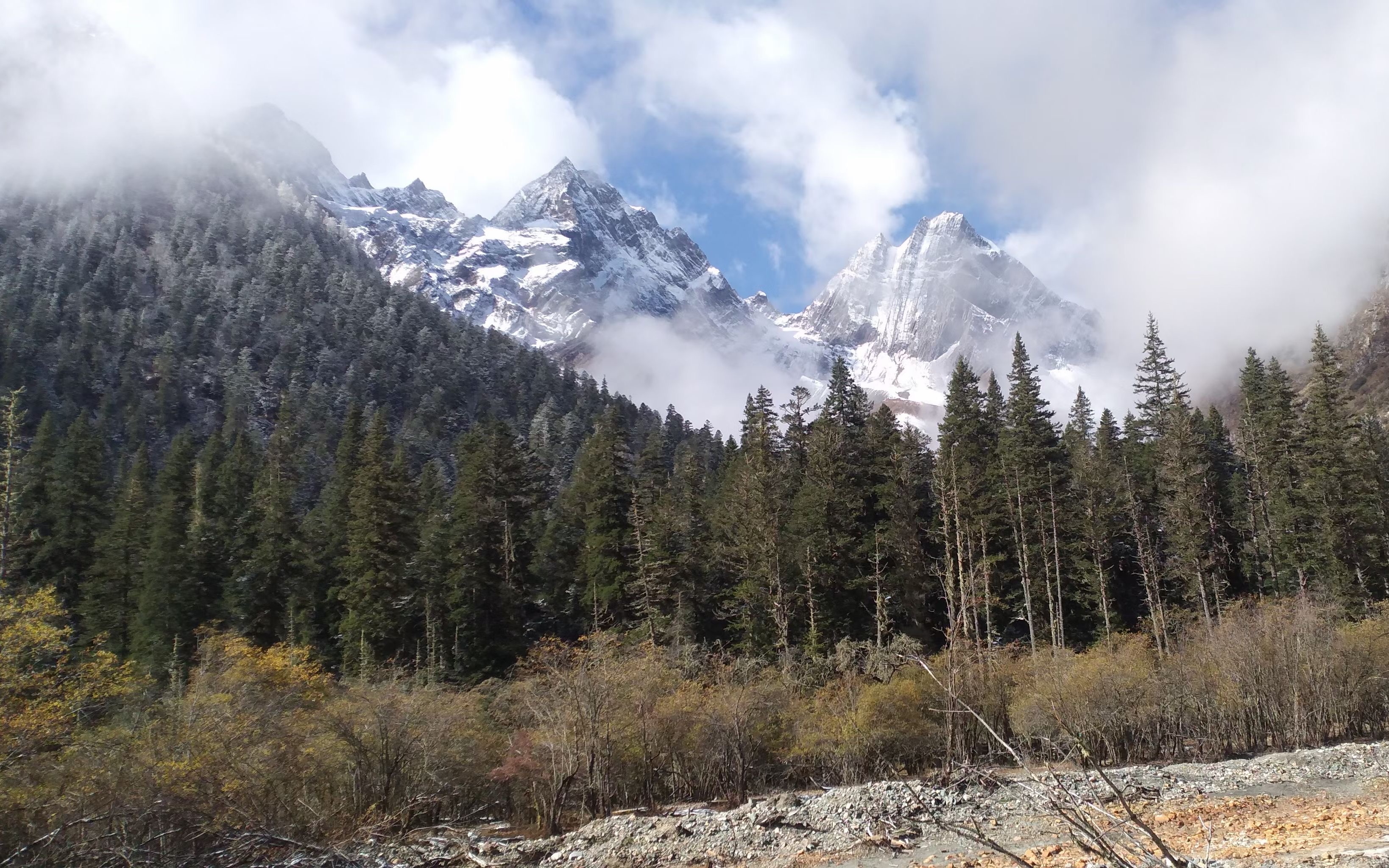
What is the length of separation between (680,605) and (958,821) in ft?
90.9

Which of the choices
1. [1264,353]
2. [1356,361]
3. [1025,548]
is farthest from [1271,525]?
[1264,353]

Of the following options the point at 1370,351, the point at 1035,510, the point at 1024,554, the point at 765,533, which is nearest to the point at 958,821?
the point at 765,533

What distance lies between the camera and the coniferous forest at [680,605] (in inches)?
1008

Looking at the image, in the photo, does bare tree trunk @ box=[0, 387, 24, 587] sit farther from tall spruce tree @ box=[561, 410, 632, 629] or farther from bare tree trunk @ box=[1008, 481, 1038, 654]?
bare tree trunk @ box=[1008, 481, 1038, 654]

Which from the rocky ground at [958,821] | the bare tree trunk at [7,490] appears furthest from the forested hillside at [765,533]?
the rocky ground at [958,821]

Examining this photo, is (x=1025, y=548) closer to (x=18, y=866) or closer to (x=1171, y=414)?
(x=1171, y=414)

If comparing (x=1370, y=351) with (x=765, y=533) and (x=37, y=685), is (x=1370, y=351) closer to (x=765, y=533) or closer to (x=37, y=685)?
(x=765, y=533)

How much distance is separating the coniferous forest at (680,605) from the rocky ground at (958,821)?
315 cm

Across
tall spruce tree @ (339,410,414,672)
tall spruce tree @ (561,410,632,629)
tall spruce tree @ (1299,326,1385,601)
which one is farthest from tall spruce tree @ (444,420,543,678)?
tall spruce tree @ (1299,326,1385,601)

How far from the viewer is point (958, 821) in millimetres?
18062

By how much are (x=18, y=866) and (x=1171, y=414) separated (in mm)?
54770

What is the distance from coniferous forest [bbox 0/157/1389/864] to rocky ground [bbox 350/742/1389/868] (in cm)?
315

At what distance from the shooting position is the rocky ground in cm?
1698

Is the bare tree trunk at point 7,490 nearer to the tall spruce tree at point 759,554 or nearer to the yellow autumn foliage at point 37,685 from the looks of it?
the yellow autumn foliage at point 37,685
